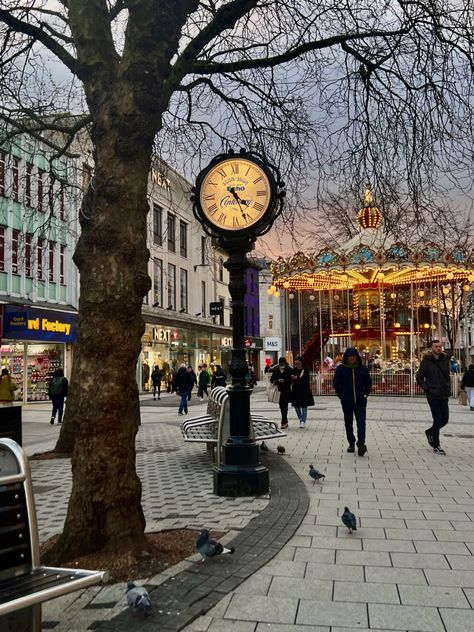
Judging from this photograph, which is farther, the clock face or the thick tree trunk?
the clock face

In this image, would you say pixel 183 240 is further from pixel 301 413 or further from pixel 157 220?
pixel 301 413

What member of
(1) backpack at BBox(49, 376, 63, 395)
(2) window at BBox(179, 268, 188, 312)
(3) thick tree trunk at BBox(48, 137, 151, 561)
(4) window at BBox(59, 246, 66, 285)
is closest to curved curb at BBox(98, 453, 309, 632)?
(3) thick tree trunk at BBox(48, 137, 151, 561)

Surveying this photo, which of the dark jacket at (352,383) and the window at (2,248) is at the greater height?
the window at (2,248)

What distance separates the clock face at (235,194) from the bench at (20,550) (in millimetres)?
4961

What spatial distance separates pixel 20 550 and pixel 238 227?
205 inches

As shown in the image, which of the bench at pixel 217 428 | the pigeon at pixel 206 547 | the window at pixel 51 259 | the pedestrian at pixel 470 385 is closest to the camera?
the pigeon at pixel 206 547

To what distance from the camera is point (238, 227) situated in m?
7.49

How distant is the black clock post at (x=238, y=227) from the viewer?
7188mm

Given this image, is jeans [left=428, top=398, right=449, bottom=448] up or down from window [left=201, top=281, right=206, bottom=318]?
down

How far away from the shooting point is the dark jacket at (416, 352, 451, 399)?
398 inches

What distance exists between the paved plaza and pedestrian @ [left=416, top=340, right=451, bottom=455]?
540 millimetres

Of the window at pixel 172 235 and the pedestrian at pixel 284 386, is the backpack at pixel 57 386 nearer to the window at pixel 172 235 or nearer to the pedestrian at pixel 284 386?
the pedestrian at pixel 284 386

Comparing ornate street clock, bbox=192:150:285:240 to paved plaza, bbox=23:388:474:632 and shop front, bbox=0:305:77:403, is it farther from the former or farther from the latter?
shop front, bbox=0:305:77:403

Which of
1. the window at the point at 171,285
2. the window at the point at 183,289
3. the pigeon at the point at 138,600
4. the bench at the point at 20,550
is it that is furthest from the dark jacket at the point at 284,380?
the window at the point at 183,289
